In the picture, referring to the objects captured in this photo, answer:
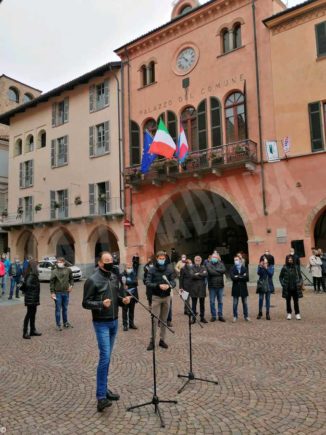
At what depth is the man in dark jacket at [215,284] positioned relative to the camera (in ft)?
32.4

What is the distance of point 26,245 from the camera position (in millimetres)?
31938

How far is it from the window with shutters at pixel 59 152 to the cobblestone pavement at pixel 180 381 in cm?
2071

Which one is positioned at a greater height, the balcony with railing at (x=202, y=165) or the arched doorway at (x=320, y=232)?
the balcony with railing at (x=202, y=165)

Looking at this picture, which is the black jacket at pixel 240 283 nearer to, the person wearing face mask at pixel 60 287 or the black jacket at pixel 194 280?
the black jacket at pixel 194 280

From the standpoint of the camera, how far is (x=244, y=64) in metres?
19.6

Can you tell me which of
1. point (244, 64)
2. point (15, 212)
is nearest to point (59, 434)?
point (244, 64)

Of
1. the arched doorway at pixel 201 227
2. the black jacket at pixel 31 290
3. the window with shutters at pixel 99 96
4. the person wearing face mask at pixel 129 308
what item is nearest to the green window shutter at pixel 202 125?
the arched doorway at pixel 201 227

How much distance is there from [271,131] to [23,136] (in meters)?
22.2

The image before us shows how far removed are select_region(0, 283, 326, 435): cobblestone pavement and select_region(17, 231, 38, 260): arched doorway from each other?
23.1 metres

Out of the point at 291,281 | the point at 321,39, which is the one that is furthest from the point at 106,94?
the point at 291,281

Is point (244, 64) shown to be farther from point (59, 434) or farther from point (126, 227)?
point (59, 434)

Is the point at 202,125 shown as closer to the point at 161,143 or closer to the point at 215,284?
the point at 161,143

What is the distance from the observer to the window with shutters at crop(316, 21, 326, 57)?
1727 centimetres

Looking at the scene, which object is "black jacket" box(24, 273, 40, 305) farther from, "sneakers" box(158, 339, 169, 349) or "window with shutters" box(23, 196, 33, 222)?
"window with shutters" box(23, 196, 33, 222)
